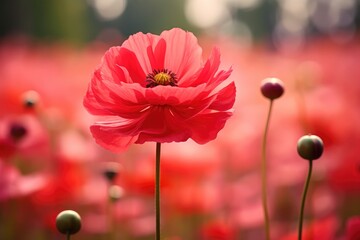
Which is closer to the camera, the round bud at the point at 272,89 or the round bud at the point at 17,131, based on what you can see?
the round bud at the point at 272,89

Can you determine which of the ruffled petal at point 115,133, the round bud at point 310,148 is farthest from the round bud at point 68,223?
the round bud at point 310,148

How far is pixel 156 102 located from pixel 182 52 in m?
0.07

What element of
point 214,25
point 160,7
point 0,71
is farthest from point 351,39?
point 160,7

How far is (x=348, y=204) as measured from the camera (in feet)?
4.36

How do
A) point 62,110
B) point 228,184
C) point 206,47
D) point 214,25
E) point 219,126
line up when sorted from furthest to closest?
point 214,25 < point 206,47 < point 62,110 < point 228,184 < point 219,126

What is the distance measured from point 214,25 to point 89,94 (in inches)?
292

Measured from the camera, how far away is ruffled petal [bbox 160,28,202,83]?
23.9 inches

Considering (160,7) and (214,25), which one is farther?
(160,7)

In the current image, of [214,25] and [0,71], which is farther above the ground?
[214,25]

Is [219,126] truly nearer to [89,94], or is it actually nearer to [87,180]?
[89,94]

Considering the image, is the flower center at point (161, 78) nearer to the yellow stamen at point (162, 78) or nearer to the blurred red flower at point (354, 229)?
the yellow stamen at point (162, 78)

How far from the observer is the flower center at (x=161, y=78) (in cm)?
62

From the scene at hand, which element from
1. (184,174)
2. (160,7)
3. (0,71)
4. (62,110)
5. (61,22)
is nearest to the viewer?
(184,174)

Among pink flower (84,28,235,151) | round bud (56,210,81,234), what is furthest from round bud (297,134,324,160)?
round bud (56,210,81,234)
